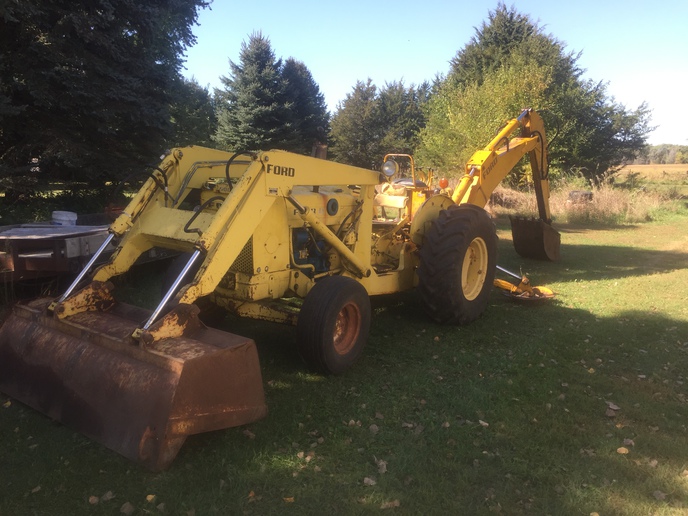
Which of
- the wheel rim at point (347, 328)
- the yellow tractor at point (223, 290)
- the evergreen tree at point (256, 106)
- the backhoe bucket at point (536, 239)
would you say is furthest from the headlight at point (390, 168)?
the evergreen tree at point (256, 106)

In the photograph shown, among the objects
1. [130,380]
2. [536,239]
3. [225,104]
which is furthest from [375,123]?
[130,380]

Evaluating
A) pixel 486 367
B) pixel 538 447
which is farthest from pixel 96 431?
pixel 486 367

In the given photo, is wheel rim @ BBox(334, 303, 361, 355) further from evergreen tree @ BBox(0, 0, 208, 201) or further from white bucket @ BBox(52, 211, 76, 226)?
evergreen tree @ BBox(0, 0, 208, 201)

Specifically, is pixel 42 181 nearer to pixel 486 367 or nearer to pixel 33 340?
pixel 33 340

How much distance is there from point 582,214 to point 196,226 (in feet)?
55.8

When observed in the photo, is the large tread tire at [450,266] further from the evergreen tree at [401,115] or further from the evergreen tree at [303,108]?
the evergreen tree at [401,115]

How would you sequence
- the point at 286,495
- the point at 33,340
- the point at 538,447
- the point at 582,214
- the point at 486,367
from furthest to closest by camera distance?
1. the point at 582,214
2. the point at 486,367
3. the point at 33,340
4. the point at 538,447
5. the point at 286,495

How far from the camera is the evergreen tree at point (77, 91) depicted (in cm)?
763

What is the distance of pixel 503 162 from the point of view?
828 cm

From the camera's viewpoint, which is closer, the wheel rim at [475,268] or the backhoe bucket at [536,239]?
the wheel rim at [475,268]

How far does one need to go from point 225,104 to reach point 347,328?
80.3 ft

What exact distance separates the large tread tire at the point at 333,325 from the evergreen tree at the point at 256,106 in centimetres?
2093

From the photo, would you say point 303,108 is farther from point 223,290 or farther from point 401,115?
point 223,290

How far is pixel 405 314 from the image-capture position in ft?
22.2
